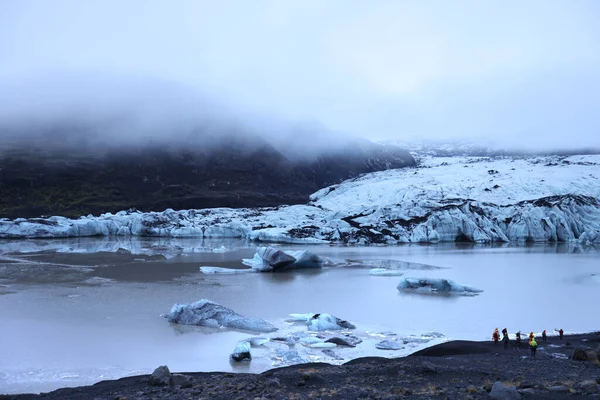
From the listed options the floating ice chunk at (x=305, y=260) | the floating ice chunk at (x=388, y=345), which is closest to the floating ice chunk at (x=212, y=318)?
the floating ice chunk at (x=388, y=345)

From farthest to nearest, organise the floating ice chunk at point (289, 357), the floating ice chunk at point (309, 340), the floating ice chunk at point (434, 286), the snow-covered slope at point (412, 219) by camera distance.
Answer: the snow-covered slope at point (412, 219) < the floating ice chunk at point (434, 286) < the floating ice chunk at point (309, 340) < the floating ice chunk at point (289, 357)

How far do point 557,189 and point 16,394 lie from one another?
59835mm

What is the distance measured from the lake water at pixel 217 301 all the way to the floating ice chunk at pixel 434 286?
726mm

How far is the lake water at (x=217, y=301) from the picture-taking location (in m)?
11.8

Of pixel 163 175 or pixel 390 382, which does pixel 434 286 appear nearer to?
pixel 390 382

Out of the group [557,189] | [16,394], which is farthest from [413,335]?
[557,189]

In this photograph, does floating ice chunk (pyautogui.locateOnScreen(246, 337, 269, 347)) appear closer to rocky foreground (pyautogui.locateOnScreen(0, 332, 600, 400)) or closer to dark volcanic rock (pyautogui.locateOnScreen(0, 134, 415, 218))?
rocky foreground (pyautogui.locateOnScreen(0, 332, 600, 400))

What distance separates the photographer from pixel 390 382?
891cm

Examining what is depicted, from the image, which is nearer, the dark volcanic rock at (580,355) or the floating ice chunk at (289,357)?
the dark volcanic rock at (580,355)

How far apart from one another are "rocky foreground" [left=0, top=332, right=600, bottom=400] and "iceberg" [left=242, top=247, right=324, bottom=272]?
17.4 m

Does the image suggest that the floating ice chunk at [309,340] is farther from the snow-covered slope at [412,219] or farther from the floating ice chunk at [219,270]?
the snow-covered slope at [412,219]

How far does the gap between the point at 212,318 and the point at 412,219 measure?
38002 mm

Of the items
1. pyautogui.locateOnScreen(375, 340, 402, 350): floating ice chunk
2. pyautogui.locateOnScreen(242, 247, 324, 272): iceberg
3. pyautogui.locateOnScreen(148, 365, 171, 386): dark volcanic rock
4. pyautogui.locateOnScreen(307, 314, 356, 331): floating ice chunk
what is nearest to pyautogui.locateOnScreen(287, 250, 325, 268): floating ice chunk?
pyautogui.locateOnScreen(242, 247, 324, 272): iceberg

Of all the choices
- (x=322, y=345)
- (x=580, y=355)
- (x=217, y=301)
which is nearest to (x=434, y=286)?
(x=217, y=301)
